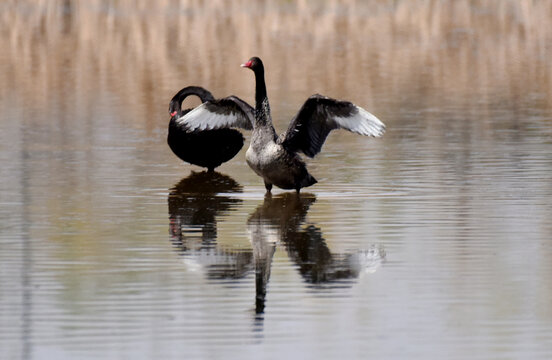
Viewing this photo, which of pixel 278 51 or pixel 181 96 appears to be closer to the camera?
pixel 181 96

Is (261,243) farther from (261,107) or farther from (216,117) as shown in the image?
(216,117)

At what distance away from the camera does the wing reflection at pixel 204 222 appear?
961 cm

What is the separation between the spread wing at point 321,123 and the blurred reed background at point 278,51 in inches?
253

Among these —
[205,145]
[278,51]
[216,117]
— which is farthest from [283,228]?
[278,51]

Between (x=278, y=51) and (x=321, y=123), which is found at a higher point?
(x=278, y=51)

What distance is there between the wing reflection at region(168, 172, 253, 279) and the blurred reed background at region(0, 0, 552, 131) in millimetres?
5425

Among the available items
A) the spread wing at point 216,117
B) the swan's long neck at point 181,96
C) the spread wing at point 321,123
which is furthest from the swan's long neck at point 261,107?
the swan's long neck at point 181,96

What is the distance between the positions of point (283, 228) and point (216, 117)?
328 centimetres

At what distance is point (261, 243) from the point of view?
10.5 m

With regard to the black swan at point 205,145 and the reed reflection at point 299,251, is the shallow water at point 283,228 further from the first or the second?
the black swan at point 205,145

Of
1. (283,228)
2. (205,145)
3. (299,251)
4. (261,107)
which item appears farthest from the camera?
(205,145)

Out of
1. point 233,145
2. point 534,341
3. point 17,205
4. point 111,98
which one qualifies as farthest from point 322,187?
point 111,98

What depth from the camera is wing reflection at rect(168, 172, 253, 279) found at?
378 inches

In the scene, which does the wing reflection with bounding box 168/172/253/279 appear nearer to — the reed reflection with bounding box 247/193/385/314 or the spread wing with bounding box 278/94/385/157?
the reed reflection with bounding box 247/193/385/314
